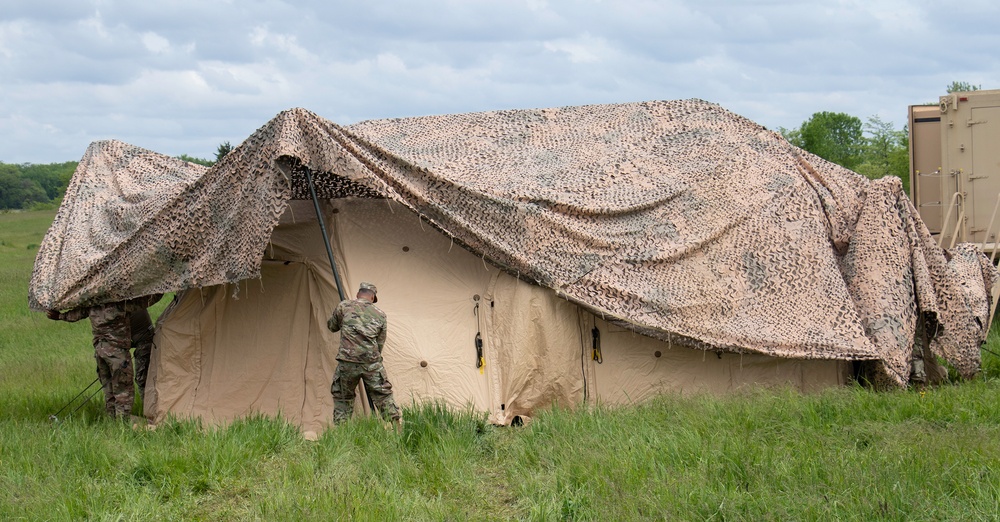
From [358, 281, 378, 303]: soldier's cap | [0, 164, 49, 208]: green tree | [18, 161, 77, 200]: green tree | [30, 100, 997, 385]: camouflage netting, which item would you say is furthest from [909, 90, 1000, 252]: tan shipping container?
[18, 161, 77, 200]: green tree

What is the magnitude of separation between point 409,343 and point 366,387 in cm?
67

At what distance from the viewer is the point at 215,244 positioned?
8.26 metres

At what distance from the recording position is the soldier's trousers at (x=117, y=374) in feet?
29.4

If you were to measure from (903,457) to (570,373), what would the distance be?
321 centimetres

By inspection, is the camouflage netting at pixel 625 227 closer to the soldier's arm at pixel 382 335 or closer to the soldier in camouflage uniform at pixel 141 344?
the soldier in camouflage uniform at pixel 141 344

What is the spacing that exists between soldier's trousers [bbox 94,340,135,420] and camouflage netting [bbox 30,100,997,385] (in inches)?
18.7

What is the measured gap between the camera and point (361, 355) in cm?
780

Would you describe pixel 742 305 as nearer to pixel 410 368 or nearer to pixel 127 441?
pixel 410 368

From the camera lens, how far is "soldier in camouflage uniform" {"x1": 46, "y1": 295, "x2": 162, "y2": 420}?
29.3ft

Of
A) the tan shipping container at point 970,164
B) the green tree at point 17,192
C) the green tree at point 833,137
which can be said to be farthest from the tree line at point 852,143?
the green tree at point 17,192

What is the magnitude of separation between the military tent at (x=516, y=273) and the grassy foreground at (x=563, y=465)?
0.78m

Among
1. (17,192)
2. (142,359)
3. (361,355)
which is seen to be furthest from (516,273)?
(17,192)

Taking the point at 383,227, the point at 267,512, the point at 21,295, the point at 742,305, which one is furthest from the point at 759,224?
the point at 21,295

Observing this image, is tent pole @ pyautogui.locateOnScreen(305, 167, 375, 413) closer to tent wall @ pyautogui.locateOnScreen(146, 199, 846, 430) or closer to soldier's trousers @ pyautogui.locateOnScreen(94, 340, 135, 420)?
tent wall @ pyautogui.locateOnScreen(146, 199, 846, 430)
